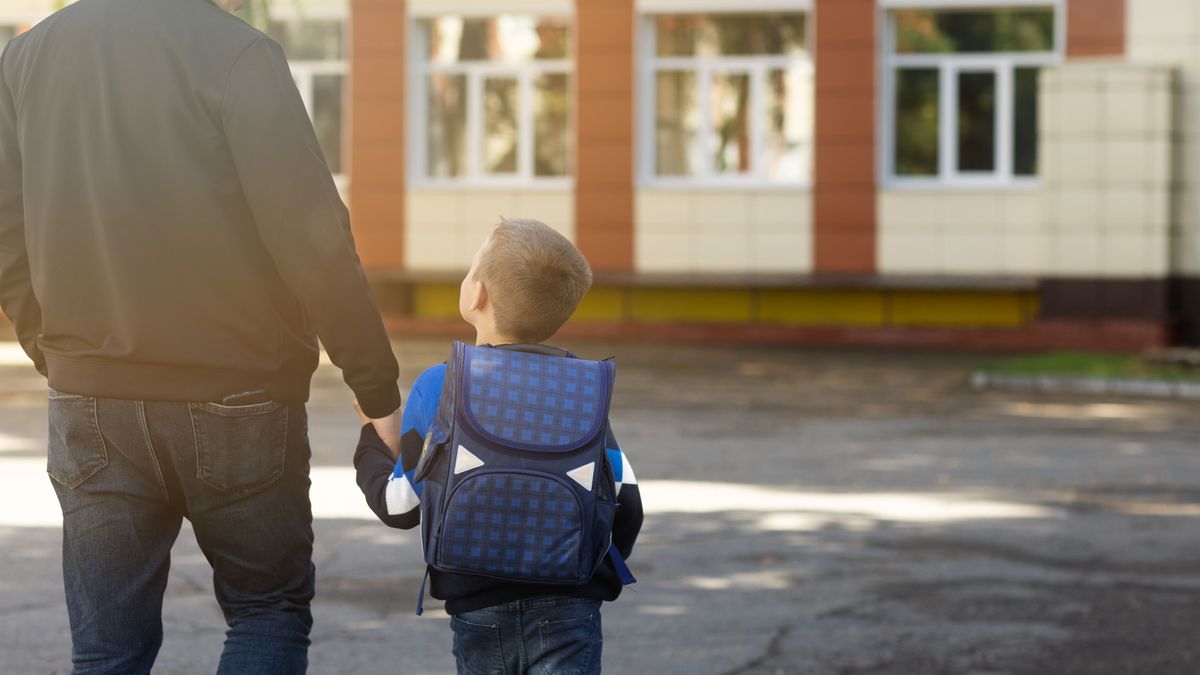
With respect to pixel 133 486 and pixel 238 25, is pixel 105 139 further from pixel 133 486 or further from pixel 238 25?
pixel 133 486

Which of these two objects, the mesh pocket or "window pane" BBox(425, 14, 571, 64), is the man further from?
"window pane" BBox(425, 14, 571, 64)

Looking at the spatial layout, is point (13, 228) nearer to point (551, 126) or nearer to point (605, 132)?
point (605, 132)

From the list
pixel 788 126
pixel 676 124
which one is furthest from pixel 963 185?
pixel 676 124

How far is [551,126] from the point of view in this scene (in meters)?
23.9

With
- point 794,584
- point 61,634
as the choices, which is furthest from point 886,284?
point 61,634

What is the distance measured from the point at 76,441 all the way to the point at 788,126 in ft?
65.1

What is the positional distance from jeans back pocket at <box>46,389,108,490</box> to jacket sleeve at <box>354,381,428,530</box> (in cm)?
47

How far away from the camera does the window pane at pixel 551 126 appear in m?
23.8

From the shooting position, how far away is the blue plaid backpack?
3.42 meters

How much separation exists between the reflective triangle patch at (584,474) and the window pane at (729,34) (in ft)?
64.8

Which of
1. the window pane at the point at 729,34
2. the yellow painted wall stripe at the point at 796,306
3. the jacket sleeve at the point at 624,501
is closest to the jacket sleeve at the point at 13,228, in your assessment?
the jacket sleeve at the point at 624,501

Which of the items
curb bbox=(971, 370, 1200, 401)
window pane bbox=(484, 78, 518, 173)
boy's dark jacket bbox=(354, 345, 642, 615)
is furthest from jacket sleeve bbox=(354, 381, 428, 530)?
window pane bbox=(484, 78, 518, 173)

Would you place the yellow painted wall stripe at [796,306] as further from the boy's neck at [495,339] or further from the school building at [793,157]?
the boy's neck at [495,339]

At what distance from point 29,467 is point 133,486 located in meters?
7.30
